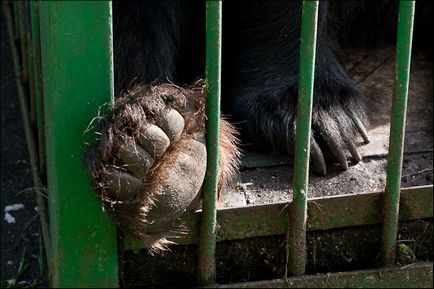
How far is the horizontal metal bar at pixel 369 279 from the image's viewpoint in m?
2.12

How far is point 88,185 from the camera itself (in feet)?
6.30

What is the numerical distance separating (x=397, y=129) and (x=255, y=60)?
846 mm

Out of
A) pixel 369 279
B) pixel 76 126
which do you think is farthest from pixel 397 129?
pixel 76 126

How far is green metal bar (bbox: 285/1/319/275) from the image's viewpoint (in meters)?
1.95

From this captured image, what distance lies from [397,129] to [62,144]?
2.55ft

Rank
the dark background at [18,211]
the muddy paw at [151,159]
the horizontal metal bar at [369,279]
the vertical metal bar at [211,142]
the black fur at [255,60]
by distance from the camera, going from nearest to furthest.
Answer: the muddy paw at [151,159]
the vertical metal bar at [211,142]
the horizontal metal bar at [369,279]
the black fur at [255,60]
the dark background at [18,211]

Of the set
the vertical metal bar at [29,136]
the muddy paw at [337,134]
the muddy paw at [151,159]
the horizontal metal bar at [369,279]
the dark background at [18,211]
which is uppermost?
the muddy paw at [151,159]

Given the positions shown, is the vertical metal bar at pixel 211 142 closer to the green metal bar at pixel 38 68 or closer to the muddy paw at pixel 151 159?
the muddy paw at pixel 151 159

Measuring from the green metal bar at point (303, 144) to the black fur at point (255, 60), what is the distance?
1.17ft

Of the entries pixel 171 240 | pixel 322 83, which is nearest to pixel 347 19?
pixel 322 83

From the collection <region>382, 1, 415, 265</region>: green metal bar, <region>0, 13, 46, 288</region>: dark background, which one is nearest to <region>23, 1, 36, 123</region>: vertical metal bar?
<region>0, 13, 46, 288</region>: dark background

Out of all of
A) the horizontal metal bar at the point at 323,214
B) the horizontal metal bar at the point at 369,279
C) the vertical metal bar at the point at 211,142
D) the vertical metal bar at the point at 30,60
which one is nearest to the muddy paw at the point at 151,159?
the vertical metal bar at the point at 211,142

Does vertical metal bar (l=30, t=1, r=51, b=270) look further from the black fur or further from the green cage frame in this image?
the black fur

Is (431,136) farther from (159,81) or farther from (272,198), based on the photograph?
(159,81)
